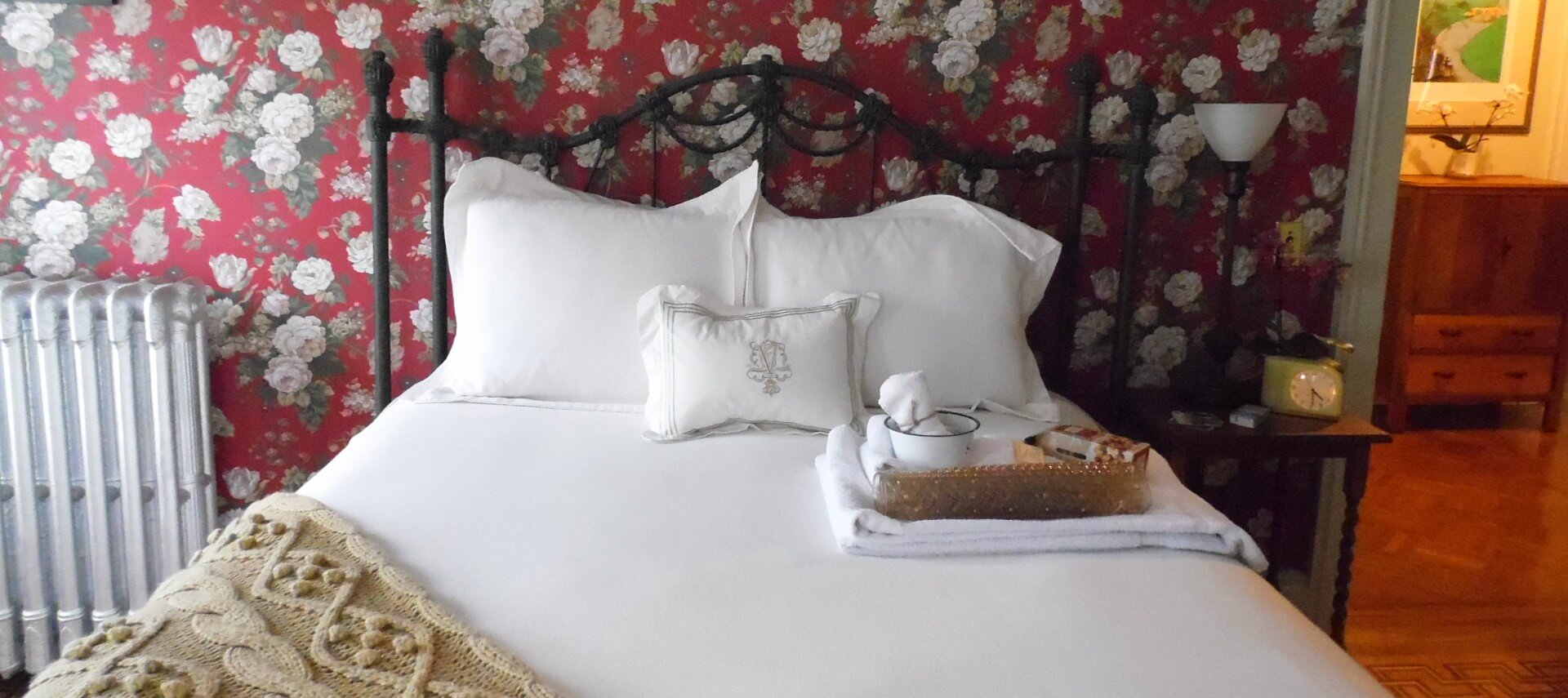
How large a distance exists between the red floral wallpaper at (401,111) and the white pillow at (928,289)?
304mm

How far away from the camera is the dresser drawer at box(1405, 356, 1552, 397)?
441 centimetres

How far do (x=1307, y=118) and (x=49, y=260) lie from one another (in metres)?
2.70

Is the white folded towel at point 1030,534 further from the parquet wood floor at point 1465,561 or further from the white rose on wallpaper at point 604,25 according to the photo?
the white rose on wallpaper at point 604,25

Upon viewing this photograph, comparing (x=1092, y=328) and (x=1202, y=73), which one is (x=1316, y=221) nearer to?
(x=1202, y=73)

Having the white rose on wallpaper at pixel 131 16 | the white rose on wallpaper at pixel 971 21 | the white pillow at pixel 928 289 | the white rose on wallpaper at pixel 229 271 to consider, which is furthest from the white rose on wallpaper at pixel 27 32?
the white rose on wallpaper at pixel 971 21

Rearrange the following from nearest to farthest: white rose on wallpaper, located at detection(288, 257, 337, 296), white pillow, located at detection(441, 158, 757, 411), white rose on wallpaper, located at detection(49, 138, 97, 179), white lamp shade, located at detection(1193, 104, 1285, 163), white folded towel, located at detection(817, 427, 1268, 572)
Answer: white folded towel, located at detection(817, 427, 1268, 572), white pillow, located at detection(441, 158, 757, 411), white lamp shade, located at detection(1193, 104, 1285, 163), white rose on wallpaper, located at detection(49, 138, 97, 179), white rose on wallpaper, located at detection(288, 257, 337, 296)

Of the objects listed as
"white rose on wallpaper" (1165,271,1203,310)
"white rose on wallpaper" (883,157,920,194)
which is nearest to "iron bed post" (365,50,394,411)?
"white rose on wallpaper" (883,157,920,194)

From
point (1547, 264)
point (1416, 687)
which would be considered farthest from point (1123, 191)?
point (1547, 264)

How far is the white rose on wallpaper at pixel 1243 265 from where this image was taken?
267cm

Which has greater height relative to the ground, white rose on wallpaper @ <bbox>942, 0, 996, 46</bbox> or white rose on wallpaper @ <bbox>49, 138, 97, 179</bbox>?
white rose on wallpaper @ <bbox>942, 0, 996, 46</bbox>

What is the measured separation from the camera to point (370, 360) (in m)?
2.61

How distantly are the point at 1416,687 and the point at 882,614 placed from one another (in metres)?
1.68

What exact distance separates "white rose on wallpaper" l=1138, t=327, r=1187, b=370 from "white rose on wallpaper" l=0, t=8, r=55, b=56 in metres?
2.39

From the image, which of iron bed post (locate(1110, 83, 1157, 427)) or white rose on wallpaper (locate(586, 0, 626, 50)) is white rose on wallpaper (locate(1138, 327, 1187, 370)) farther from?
white rose on wallpaper (locate(586, 0, 626, 50))
